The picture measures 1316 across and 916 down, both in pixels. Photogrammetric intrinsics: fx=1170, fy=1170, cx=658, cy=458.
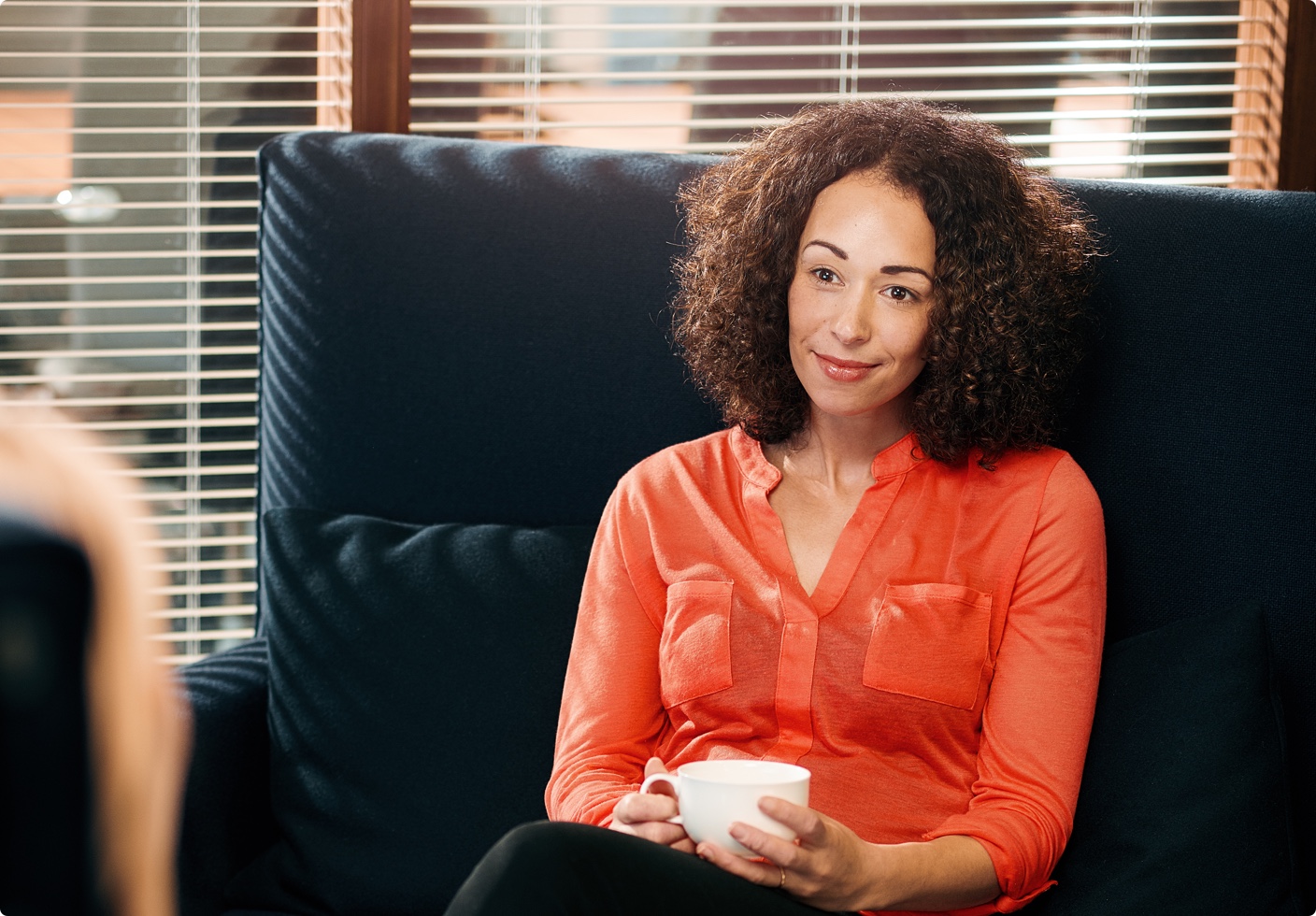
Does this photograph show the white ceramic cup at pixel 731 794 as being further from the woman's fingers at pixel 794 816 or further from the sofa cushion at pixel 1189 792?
the sofa cushion at pixel 1189 792

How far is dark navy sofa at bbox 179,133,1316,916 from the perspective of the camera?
128 centimetres

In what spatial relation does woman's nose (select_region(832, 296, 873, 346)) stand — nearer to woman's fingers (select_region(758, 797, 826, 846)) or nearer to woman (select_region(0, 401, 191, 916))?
woman's fingers (select_region(758, 797, 826, 846))

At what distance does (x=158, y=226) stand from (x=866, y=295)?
4.82ft

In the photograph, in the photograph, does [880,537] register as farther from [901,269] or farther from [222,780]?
[222,780]

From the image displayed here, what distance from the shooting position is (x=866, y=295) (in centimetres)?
135

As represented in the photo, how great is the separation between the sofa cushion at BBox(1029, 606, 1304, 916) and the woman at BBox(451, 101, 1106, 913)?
0.22ft

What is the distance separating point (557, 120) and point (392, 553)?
926mm

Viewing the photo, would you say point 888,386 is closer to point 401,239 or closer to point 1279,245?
point 1279,245

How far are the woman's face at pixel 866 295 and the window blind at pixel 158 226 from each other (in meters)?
1.13

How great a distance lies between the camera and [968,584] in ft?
4.37

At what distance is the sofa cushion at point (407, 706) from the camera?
4.90 feet

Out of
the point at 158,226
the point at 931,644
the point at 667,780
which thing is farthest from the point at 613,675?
the point at 158,226

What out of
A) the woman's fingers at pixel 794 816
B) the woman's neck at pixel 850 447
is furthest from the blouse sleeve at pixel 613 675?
the woman's fingers at pixel 794 816

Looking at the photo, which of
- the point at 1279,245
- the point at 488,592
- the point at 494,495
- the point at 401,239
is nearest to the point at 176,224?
the point at 401,239
